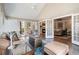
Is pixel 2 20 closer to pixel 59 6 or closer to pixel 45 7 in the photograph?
pixel 45 7

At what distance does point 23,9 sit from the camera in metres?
2.09

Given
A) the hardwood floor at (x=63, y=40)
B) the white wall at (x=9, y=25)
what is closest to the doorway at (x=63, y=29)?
the hardwood floor at (x=63, y=40)

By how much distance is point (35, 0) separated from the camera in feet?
6.84

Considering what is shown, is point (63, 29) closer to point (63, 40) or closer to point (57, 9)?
point (63, 40)

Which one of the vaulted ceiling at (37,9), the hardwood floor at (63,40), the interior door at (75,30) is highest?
the vaulted ceiling at (37,9)

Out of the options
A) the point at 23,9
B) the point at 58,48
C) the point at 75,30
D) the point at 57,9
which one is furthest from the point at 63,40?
the point at 23,9

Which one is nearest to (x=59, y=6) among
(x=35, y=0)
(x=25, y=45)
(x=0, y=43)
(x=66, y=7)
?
(x=66, y=7)

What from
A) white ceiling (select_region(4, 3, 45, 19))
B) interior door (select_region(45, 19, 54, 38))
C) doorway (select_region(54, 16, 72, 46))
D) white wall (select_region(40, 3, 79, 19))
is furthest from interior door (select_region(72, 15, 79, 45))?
white ceiling (select_region(4, 3, 45, 19))

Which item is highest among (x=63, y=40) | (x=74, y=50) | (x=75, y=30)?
(x=75, y=30)

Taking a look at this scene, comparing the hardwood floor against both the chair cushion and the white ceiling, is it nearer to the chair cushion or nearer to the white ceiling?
the chair cushion

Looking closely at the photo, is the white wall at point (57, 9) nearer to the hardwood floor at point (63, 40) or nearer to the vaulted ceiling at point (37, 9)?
the vaulted ceiling at point (37, 9)

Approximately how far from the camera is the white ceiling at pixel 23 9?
6.79 ft

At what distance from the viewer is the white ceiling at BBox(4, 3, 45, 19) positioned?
2068mm
